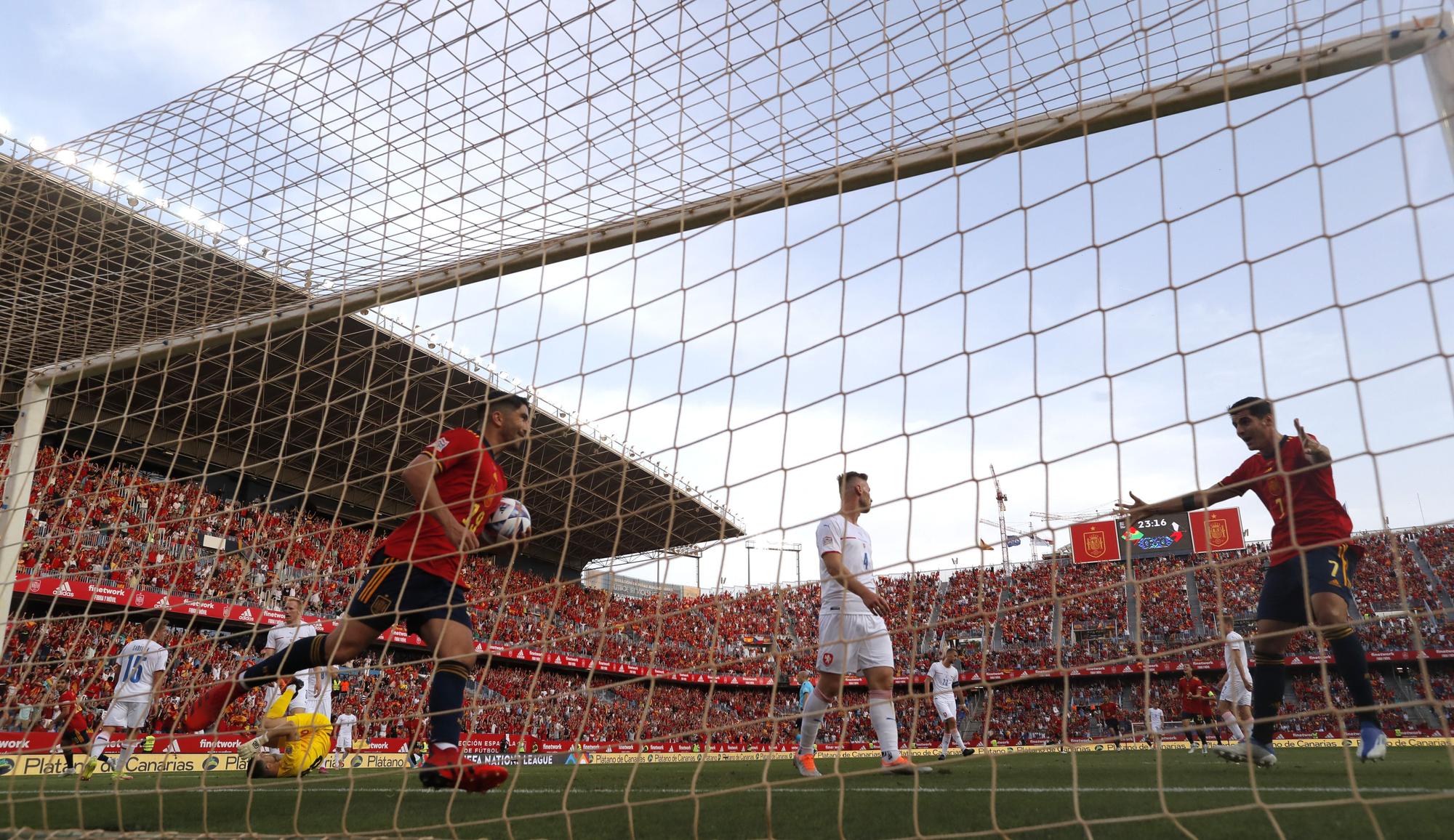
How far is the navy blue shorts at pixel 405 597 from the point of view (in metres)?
3.89

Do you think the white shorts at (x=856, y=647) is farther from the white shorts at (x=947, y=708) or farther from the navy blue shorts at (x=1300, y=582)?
the white shorts at (x=947, y=708)

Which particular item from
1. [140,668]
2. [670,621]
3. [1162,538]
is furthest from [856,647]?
[1162,538]

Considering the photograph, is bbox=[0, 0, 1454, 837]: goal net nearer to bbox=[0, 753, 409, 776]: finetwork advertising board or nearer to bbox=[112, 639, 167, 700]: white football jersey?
bbox=[112, 639, 167, 700]: white football jersey

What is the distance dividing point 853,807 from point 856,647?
1909 mm

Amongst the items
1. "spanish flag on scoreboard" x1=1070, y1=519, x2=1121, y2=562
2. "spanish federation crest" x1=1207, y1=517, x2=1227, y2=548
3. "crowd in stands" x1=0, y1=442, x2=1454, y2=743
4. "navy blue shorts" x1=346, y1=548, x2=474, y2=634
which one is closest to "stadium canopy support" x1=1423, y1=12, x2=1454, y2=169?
"navy blue shorts" x1=346, y1=548, x2=474, y2=634

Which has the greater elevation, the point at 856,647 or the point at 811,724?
the point at 856,647

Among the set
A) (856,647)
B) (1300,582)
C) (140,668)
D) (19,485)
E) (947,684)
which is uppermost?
(19,485)

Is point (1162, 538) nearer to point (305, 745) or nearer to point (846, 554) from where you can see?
point (846, 554)

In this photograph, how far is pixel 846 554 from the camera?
5.64 meters

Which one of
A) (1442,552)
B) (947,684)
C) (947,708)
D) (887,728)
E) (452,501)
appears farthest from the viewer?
(1442,552)

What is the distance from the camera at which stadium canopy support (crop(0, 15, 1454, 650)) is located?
121 inches

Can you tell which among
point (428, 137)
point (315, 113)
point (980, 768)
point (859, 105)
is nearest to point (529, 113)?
point (428, 137)

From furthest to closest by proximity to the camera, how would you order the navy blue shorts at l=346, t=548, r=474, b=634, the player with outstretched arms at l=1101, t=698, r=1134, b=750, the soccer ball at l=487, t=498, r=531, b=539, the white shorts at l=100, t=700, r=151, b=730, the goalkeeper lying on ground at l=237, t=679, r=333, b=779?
1. the player with outstretched arms at l=1101, t=698, r=1134, b=750
2. the white shorts at l=100, t=700, r=151, b=730
3. the goalkeeper lying on ground at l=237, t=679, r=333, b=779
4. the soccer ball at l=487, t=498, r=531, b=539
5. the navy blue shorts at l=346, t=548, r=474, b=634

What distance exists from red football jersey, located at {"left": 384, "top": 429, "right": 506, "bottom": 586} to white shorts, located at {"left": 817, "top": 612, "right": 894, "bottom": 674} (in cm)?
212
